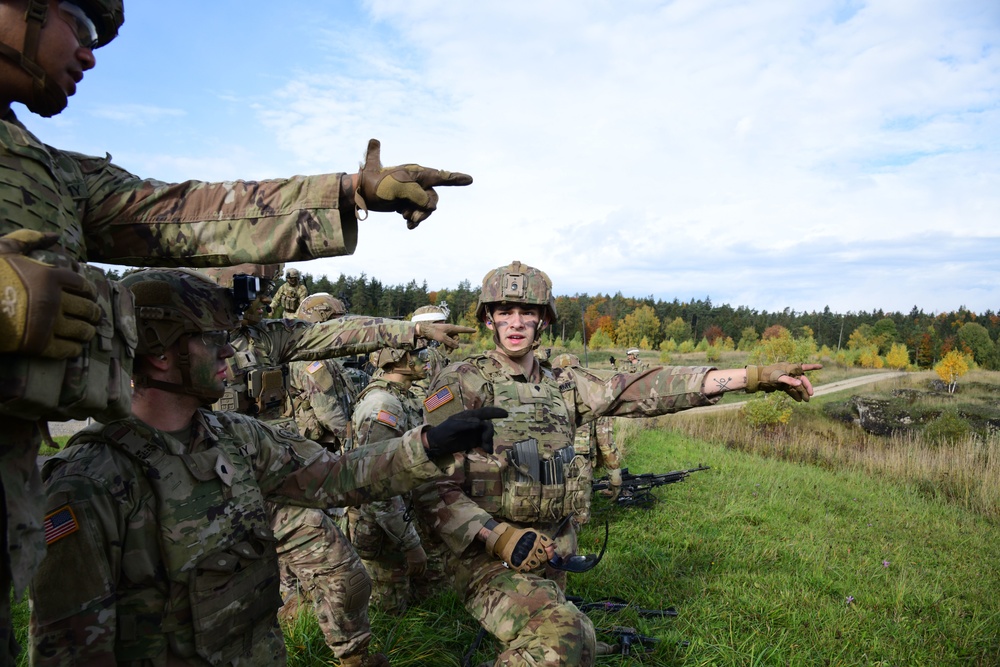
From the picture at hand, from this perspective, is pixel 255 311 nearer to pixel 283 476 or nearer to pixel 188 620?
pixel 283 476

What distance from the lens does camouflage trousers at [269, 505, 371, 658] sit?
12.5ft

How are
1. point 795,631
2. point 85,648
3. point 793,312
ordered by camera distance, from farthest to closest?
1. point 793,312
2. point 795,631
3. point 85,648

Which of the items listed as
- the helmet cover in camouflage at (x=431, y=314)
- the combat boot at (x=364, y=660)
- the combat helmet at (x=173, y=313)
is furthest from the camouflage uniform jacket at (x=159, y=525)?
the helmet cover in camouflage at (x=431, y=314)

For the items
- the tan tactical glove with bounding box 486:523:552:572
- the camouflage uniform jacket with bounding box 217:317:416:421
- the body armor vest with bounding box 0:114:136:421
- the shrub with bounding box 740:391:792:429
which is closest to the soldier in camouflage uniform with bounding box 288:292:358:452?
the camouflage uniform jacket with bounding box 217:317:416:421

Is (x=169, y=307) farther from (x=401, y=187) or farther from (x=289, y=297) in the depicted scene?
(x=289, y=297)

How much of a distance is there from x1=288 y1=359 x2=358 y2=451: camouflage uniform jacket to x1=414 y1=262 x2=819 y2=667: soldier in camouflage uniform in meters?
3.11

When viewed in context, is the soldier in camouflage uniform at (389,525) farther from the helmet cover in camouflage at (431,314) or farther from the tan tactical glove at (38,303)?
the tan tactical glove at (38,303)

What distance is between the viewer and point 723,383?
367cm

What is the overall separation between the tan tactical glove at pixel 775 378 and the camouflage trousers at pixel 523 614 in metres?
1.57

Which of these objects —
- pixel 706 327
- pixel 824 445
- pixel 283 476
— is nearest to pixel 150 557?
pixel 283 476

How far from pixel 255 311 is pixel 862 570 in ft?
21.3

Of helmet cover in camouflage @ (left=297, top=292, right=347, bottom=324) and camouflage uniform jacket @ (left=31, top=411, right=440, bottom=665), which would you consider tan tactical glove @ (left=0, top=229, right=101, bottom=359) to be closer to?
camouflage uniform jacket @ (left=31, top=411, right=440, bottom=665)

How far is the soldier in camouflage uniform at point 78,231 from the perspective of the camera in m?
1.37

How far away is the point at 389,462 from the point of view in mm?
2477
